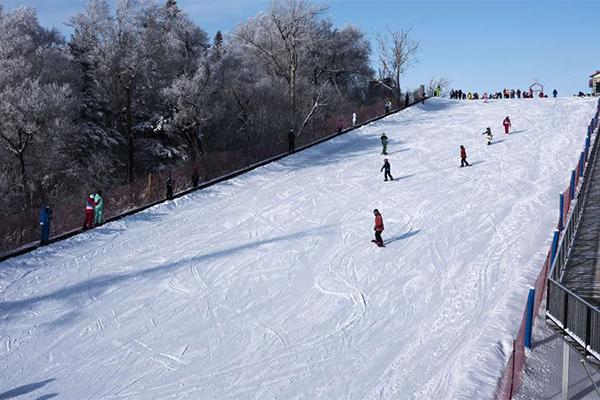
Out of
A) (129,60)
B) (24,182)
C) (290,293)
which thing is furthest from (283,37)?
(290,293)

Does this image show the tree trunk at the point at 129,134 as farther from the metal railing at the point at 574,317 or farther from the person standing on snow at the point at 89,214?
the metal railing at the point at 574,317

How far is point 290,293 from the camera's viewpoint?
47.3ft

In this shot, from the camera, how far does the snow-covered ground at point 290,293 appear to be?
1059 cm

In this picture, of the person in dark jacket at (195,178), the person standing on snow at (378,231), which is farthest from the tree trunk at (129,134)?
the person standing on snow at (378,231)

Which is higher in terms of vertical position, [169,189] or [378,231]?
[169,189]

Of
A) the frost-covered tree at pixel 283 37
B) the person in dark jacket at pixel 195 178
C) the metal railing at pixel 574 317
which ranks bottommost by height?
the metal railing at pixel 574 317

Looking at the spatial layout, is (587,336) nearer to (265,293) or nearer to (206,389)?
(206,389)

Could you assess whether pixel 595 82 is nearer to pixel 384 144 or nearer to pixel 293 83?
pixel 293 83

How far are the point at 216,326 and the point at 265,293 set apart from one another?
2.07 m

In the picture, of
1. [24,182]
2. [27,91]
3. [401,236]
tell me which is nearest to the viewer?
[401,236]

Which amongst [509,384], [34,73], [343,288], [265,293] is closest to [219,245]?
[265,293]

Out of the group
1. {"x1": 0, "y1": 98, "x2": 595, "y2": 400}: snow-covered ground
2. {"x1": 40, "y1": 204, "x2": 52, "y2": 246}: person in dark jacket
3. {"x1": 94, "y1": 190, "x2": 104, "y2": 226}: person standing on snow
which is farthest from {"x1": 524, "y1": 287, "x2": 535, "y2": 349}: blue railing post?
{"x1": 94, "y1": 190, "x2": 104, "y2": 226}: person standing on snow

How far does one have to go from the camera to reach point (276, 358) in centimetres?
1123

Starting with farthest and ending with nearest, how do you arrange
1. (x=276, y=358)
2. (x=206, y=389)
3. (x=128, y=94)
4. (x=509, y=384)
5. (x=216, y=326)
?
1. (x=128, y=94)
2. (x=216, y=326)
3. (x=276, y=358)
4. (x=206, y=389)
5. (x=509, y=384)
